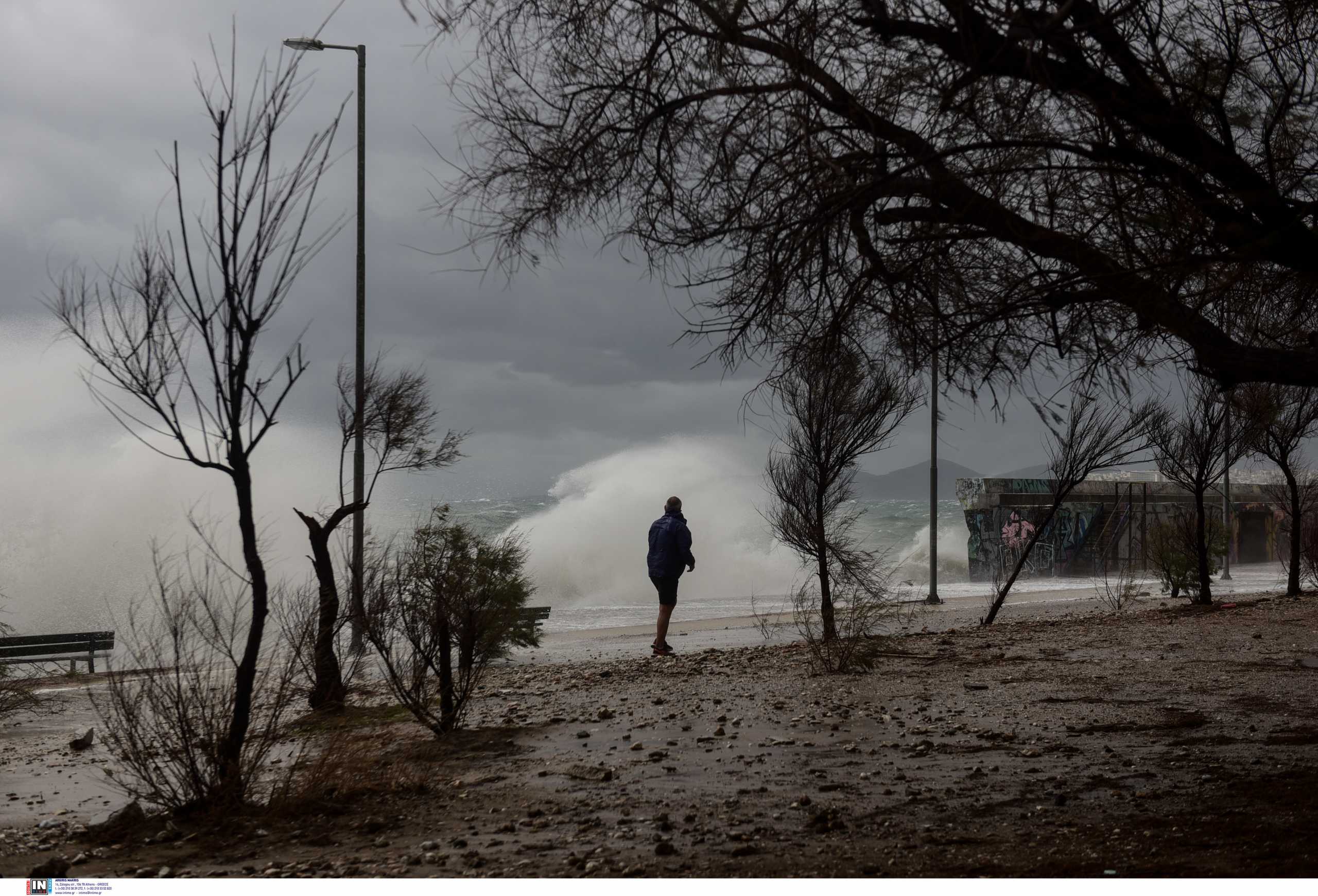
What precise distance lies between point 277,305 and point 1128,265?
14.3ft

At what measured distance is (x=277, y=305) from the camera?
5887mm

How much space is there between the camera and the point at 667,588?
14.4 metres

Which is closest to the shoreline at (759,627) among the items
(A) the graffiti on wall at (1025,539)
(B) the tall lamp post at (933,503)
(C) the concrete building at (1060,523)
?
(B) the tall lamp post at (933,503)

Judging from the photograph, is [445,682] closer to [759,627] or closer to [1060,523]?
[759,627]

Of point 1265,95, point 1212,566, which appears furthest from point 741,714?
point 1212,566

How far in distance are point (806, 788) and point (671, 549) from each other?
828 cm

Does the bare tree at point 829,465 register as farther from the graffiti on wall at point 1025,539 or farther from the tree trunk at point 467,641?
the graffiti on wall at point 1025,539

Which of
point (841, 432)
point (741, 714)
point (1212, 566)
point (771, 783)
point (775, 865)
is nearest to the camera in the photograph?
point (775, 865)

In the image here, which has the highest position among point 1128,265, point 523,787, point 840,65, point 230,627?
point 840,65

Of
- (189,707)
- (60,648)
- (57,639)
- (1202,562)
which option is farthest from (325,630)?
(1202,562)

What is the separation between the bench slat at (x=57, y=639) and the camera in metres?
16.4

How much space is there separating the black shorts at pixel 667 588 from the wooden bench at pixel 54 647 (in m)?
7.97

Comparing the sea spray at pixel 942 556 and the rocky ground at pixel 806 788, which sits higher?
the sea spray at pixel 942 556

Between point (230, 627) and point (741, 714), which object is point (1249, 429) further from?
point (230, 627)
